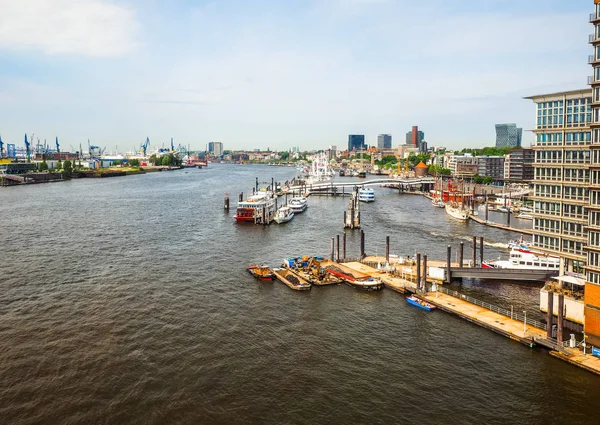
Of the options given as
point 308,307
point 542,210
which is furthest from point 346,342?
point 542,210

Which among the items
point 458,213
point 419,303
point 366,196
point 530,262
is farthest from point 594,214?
point 366,196

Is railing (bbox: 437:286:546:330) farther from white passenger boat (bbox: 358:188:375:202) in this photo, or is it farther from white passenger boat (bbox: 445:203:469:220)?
white passenger boat (bbox: 358:188:375:202)

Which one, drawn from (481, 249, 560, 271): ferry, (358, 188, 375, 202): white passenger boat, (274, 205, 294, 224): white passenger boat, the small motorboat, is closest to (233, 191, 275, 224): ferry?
(274, 205, 294, 224): white passenger boat

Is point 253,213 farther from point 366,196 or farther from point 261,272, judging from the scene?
point 366,196

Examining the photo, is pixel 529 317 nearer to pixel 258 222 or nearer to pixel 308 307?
pixel 308 307

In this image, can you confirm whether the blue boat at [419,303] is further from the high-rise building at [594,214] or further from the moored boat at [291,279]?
the high-rise building at [594,214]
